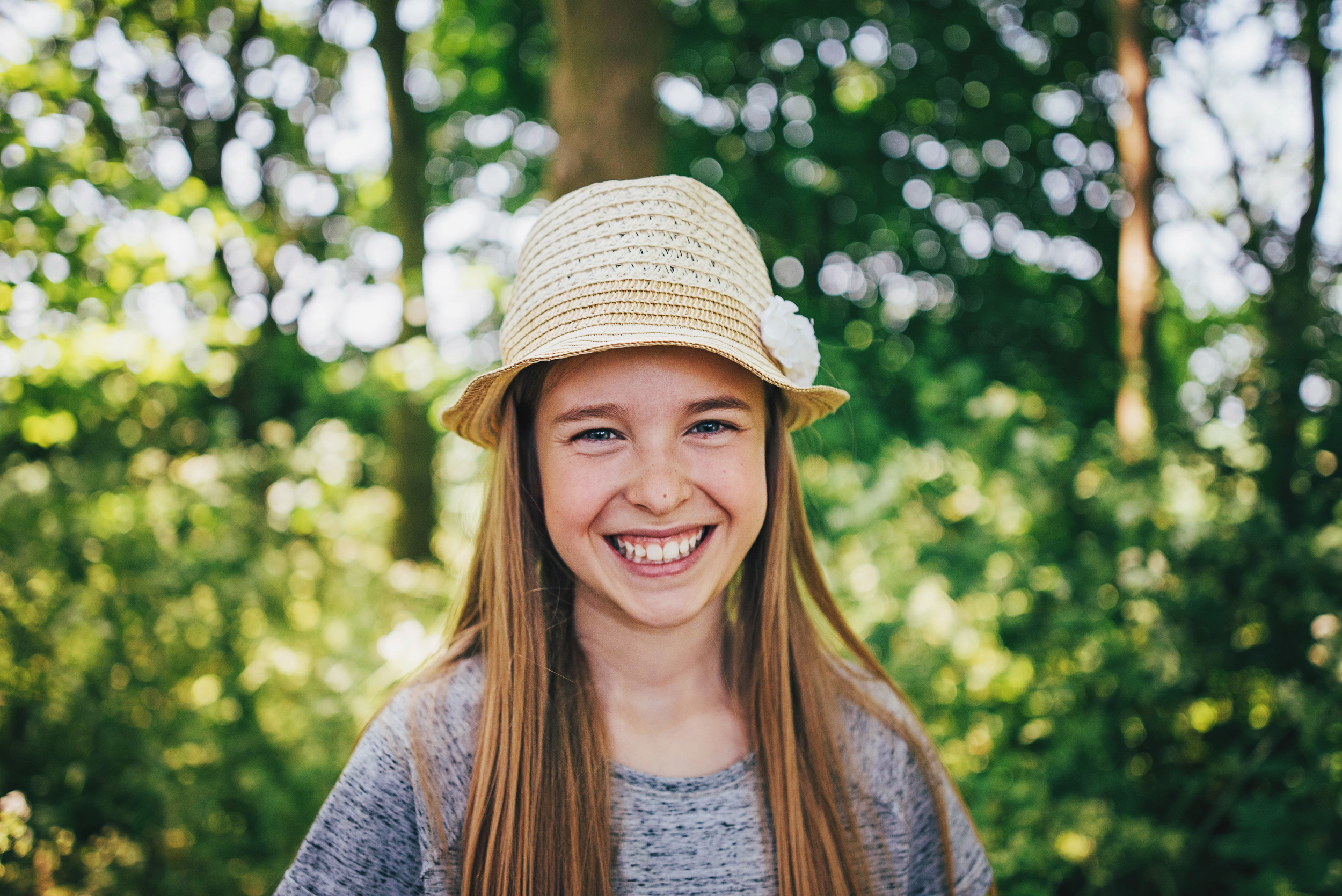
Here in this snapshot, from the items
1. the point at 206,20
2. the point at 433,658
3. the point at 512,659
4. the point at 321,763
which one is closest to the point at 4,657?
the point at 321,763

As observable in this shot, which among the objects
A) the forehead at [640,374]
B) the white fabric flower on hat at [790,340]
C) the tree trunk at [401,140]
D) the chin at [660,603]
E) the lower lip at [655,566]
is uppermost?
the tree trunk at [401,140]

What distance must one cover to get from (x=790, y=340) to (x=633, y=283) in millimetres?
313

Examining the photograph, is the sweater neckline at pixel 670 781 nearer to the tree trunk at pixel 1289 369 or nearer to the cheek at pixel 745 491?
the cheek at pixel 745 491

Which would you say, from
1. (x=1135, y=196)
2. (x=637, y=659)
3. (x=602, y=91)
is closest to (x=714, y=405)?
(x=637, y=659)

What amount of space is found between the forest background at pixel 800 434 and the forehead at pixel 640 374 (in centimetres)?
100

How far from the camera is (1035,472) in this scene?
3.11m

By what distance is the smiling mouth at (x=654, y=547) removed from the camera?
1.43 meters

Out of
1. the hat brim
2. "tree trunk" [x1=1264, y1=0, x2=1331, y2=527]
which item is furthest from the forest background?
the hat brim

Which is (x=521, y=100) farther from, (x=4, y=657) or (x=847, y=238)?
(x=4, y=657)

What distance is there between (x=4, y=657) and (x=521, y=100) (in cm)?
467

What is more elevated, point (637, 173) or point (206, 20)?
point (206, 20)

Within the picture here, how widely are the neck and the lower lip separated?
0.14 m

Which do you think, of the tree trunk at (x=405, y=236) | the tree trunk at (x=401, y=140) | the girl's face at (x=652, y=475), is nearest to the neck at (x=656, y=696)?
the girl's face at (x=652, y=475)

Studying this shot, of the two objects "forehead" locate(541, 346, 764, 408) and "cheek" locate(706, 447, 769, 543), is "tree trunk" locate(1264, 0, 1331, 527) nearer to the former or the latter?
"cheek" locate(706, 447, 769, 543)
